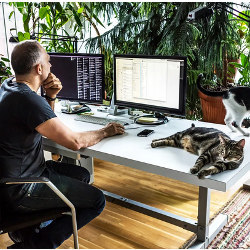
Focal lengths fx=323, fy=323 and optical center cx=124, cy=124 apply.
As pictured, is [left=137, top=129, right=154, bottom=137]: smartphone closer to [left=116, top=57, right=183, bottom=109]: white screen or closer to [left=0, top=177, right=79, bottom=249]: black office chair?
[left=116, top=57, right=183, bottom=109]: white screen

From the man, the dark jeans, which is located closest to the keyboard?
the man

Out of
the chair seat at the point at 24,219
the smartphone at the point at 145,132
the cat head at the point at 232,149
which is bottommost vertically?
the chair seat at the point at 24,219

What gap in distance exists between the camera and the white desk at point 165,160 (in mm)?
1413

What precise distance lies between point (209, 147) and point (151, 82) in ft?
2.22

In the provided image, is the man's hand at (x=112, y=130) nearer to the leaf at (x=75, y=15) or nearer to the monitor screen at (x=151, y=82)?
the monitor screen at (x=151, y=82)

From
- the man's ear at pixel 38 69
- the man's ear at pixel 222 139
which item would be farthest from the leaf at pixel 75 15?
the man's ear at pixel 222 139

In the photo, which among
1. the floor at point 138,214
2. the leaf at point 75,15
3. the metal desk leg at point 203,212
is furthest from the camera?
the leaf at point 75,15

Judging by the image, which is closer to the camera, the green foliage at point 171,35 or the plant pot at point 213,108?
the plant pot at point 213,108

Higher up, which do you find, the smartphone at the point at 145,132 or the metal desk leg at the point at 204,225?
the smartphone at the point at 145,132

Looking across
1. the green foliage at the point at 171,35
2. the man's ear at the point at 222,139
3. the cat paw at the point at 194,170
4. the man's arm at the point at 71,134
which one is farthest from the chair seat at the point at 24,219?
the green foliage at the point at 171,35

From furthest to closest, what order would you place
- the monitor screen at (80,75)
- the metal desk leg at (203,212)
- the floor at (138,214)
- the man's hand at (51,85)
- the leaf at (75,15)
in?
the leaf at (75,15), the monitor screen at (80,75), the man's hand at (51,85), the floor at (138,214), the metal desk leg at (203,212)

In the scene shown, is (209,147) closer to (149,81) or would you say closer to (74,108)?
(149,81)

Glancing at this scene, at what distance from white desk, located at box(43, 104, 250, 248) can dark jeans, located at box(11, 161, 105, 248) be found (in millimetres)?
192

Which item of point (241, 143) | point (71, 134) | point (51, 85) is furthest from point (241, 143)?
point (51, 85)
